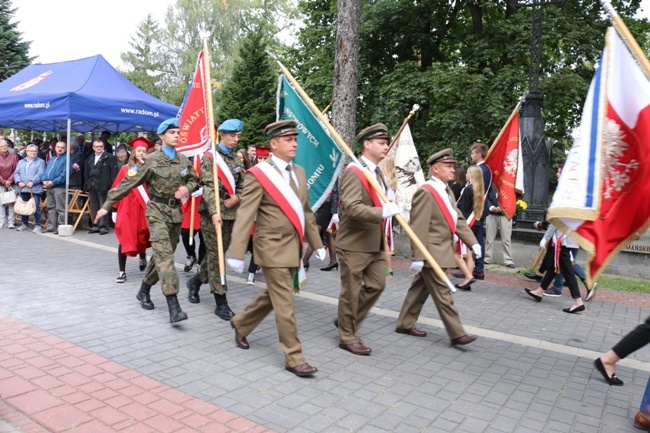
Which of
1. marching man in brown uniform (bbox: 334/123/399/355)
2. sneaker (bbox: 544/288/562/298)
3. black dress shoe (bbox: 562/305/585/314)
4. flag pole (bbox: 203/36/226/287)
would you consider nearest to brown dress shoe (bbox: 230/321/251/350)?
flag pole (bbox: 203/36/226/287)

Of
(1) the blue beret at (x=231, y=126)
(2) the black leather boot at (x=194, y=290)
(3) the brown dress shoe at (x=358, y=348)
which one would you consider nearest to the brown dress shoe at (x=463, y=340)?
(3) the brown dress shoe at (x=358, y=348)

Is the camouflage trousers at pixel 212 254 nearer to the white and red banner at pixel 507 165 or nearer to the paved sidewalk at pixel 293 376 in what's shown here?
the paved sidewalk at pixel 293 376

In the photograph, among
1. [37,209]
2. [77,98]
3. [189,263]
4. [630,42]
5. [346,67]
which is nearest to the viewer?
[630,42]

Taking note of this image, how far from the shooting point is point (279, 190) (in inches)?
187

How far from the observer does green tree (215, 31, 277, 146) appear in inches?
1139

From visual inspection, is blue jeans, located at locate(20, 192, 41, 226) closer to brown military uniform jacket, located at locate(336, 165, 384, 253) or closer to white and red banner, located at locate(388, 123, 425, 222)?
white and red banner, located at locate(388, 123, 425, 222)

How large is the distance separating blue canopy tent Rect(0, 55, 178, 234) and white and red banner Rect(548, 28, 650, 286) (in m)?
10.8

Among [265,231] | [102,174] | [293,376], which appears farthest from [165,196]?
[102,174]

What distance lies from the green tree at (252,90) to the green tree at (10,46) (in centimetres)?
1095

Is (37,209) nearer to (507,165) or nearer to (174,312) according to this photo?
(174,312)

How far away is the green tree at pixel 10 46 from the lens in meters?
29.1

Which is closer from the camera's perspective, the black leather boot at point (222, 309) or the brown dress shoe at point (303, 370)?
the brown dress shoe at point (303, 370)

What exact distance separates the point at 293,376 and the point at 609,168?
9.33 feet

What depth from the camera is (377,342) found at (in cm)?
564
